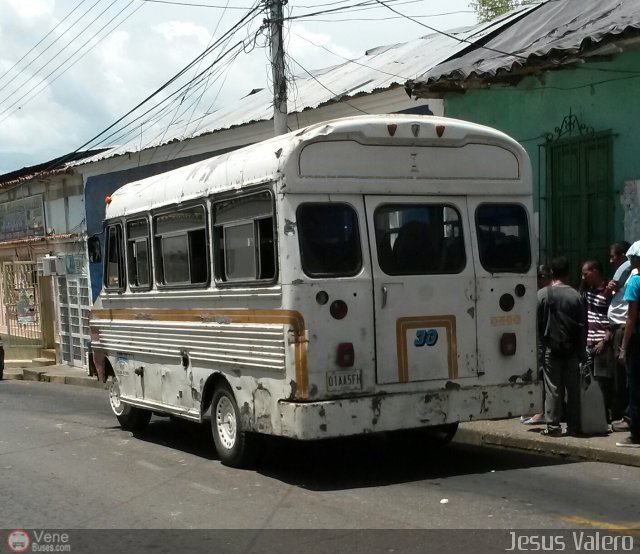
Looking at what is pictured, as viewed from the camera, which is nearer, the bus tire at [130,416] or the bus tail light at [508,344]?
the bus tail light at [508,344]

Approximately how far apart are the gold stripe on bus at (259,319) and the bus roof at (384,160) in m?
1.05

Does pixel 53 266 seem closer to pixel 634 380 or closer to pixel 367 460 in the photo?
pixel 367 460

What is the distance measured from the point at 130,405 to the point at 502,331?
5.11m

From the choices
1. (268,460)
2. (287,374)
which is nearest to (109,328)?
(268,460)

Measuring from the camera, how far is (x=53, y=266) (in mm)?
27219

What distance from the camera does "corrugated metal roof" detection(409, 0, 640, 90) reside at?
1125cm

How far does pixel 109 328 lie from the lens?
1237cm

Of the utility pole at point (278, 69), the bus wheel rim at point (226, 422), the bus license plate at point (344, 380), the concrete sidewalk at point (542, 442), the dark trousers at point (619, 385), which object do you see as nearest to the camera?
the bus license plate at point (344, 380)

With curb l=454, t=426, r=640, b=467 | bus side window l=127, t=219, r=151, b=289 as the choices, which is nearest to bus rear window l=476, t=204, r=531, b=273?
curb l=454, t=426, r=640, b=467

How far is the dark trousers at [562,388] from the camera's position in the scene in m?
9.66

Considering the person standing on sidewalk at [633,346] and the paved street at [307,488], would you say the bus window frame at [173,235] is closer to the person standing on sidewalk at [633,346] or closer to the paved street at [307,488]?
the paved street at [307,488]

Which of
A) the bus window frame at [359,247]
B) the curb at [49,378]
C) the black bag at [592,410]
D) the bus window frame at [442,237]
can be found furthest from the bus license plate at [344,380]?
the curb at [49,378]
